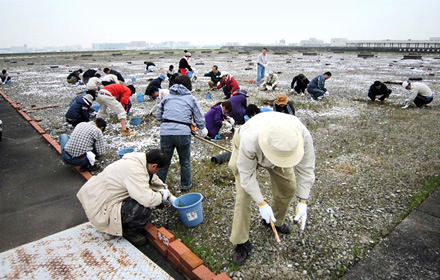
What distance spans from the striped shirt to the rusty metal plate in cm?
168

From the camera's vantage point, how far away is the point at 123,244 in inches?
113

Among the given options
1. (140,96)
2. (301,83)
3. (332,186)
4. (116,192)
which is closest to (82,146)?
(116,192)

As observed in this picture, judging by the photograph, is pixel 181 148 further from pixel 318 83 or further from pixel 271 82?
pixel 271 82

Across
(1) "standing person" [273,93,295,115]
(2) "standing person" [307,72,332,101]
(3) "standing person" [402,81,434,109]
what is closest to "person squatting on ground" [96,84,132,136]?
(1) "standing person" [273,93,295,115]

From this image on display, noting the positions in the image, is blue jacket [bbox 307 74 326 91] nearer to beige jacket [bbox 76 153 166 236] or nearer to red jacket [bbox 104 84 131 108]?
red jacket [bbox 104 84 131 108]

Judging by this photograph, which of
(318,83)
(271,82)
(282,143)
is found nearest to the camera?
(282,143)

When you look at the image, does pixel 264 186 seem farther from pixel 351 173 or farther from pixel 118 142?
pixel 118 142

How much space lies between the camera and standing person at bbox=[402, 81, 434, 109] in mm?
8180

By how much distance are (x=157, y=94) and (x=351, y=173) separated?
17.4 feet

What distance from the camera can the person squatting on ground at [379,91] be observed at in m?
8.98

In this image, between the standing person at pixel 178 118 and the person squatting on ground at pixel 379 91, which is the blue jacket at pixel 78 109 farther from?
the person squatting on ground at pixel 379 91

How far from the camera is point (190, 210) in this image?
123 inches

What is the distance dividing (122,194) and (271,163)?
1.64 meters

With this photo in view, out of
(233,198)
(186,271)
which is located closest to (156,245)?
(186,271)
